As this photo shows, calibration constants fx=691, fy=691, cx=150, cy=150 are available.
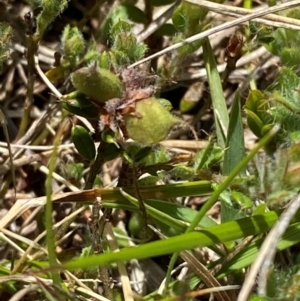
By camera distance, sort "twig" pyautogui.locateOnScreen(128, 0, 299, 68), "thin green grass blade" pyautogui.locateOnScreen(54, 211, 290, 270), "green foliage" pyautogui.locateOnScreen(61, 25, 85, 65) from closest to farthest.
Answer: "thin green grass blade" pyautogui.locateOnScreen(54, 211, 290, 270), "twig" pyautogui.locateOnScreen(128, 0, 299, 68), "green foliage" pyautogui.locateOnScreen(61, 25, 85, 65)

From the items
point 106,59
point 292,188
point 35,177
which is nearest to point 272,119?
point 292,188

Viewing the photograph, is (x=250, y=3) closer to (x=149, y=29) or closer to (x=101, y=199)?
(x=149, y=29)

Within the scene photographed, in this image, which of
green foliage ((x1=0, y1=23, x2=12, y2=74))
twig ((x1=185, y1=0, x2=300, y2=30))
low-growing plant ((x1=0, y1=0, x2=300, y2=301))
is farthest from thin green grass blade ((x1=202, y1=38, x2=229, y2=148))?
green foliage ((x1=0, y1=23, x2=12, y2=74))

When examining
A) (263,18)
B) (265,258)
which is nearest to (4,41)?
(263,18)

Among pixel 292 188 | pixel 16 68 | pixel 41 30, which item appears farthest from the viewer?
pixel 16 68

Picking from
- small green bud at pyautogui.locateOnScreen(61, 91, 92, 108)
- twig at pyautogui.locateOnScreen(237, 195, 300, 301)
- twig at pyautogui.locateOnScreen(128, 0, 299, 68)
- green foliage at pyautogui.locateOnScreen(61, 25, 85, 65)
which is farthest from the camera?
green foliage at pyautogui.locateOnScreen(61, 25, 85, 65)

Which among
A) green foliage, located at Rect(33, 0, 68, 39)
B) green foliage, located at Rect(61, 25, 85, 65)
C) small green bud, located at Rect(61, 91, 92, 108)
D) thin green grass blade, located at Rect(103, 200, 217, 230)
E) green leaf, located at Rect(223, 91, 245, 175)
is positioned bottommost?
thin green grass blade, located at Rect(103, 200, 217, 230)

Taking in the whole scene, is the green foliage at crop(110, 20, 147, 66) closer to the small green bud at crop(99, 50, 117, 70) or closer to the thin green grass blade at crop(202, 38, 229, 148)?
the small green bud at crop(99, 50, 117, 70)

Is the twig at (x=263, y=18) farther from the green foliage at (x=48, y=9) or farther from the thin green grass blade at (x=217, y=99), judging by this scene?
the green foliage at (x=48, y=9)
